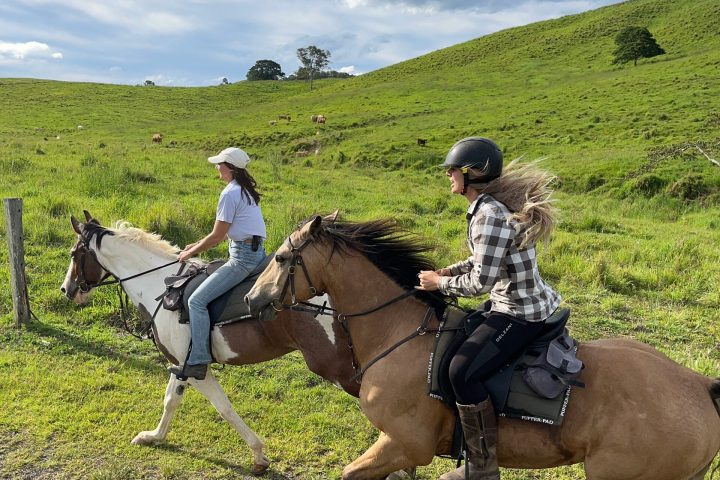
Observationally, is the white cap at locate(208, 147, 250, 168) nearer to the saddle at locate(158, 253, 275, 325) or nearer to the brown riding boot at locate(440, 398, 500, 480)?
the saddle at locate(158, 253, 275, 325)

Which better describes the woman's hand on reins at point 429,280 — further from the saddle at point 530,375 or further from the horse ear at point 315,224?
the horse ear at point 315,224

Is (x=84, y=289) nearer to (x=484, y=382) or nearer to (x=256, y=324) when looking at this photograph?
(x=256, y=324)

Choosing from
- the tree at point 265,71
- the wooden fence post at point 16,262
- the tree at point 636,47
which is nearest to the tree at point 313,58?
the tree at point 265,71

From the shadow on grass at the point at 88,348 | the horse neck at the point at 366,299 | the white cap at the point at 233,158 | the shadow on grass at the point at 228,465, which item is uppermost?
the white cap at the point at 233,158

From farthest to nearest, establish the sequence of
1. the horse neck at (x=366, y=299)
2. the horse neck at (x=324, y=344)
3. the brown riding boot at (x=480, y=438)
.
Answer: the horse neck at (x=324, y=344) < the horse neck at (x=366, y=299) < the brown riding boot at (x=480, y=438)

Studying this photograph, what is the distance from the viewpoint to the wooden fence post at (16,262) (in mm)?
7531

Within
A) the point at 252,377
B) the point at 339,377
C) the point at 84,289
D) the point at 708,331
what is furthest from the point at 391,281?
the point at 708,331

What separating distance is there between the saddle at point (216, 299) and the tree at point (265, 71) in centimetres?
10548

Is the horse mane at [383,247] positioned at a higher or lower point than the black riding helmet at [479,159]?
lower

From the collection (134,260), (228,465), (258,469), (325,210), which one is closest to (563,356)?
(258,469)

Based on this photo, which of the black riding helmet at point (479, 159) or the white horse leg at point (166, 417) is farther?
the white horse leg at point (166, 417)

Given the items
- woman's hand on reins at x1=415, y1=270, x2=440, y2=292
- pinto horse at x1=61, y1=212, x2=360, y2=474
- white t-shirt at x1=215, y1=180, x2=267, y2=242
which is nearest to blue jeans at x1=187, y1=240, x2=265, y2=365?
pinto horse at x1=61, y1=212, x2=360, y2=474

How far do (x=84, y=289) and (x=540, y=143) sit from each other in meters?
27.5

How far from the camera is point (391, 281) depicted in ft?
12.8
